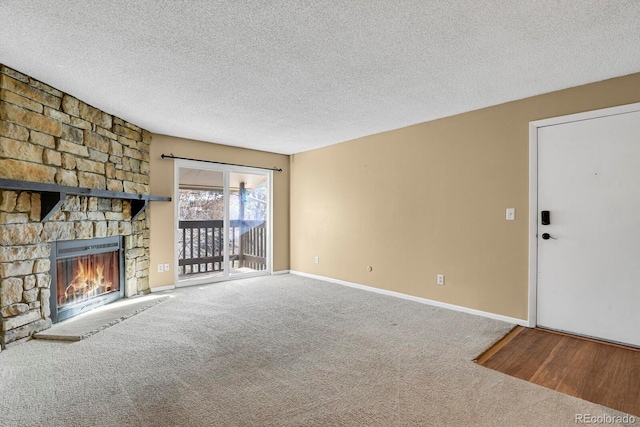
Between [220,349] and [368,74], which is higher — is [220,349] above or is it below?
below

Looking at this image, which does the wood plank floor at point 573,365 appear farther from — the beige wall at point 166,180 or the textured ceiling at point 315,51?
the beige wall at point 166,180

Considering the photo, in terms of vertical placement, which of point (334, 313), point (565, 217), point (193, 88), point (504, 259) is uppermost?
point (193, 88)

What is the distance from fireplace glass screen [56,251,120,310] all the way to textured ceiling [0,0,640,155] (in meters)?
1.78

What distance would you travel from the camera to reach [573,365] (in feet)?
8.12

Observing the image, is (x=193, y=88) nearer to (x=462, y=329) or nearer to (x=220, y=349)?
(x=220, y=349)

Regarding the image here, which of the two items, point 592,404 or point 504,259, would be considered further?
point 504,259

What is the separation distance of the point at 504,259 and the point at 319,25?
2.99 meters

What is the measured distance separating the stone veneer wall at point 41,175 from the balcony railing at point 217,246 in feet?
3.96

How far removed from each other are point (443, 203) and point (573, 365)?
205 centimetres

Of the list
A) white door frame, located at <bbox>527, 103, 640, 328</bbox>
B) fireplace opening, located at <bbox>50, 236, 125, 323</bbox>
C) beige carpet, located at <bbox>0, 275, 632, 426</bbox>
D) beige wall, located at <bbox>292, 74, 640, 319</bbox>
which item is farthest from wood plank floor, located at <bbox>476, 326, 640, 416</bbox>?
fireplace opening, located at <bbox>50, 236, 125, 323</bbox>

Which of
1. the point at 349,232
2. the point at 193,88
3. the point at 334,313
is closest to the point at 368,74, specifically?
the point at 193,88

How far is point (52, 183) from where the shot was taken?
307cm

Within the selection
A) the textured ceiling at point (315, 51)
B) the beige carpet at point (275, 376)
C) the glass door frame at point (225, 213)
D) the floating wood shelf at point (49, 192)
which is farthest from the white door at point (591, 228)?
the floating wood shelf at point (49, 192)

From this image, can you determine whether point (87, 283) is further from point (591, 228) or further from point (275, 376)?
point (591, 228)
